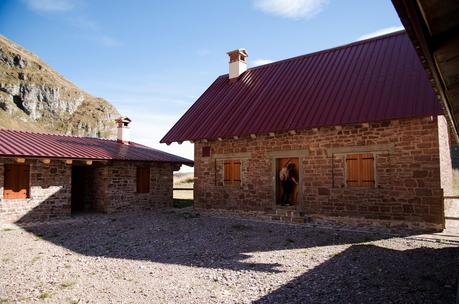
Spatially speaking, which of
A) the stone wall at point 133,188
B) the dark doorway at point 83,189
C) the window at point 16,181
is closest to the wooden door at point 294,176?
the stone wall at point 133,188

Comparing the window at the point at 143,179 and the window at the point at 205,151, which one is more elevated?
the window at the point at 205,151

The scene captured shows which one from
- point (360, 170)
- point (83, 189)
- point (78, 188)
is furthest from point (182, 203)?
point (360, 170)

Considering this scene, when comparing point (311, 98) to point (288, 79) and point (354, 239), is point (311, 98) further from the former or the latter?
point (354, 239)

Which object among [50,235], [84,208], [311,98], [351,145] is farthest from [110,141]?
[351,145]

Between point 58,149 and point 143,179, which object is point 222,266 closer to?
point 58,149

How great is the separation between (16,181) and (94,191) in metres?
3.39

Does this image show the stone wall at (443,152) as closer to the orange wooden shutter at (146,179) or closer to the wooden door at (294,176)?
the wooden door at (294,176)

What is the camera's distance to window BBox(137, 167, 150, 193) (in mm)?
14906

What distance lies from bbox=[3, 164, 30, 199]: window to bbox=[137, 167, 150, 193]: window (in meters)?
4.43

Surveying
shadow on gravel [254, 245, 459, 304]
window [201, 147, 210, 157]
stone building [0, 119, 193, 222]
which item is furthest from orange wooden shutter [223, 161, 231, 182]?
shadow on gravel [254, 245, 459, 304]

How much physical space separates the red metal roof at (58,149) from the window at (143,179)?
2.05 ft

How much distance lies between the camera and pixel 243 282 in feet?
17.8

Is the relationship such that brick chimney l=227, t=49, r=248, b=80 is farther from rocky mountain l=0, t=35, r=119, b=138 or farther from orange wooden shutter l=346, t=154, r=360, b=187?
rocky mountain l=0, t=35, r=119, b=138

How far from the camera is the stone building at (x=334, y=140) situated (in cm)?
887
